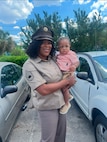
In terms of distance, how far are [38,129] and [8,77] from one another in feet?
3.93

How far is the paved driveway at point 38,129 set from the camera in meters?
3.56

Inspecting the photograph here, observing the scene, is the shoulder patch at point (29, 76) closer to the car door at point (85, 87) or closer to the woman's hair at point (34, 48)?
the woman's hair at point (34, 48)

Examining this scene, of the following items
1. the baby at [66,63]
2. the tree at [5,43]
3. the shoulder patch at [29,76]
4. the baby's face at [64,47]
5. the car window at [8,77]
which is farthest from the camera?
the tree at [5,43]

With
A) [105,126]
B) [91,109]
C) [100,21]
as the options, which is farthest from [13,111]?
[100,21]

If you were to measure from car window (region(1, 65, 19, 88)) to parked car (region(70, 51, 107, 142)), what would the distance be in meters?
1.36

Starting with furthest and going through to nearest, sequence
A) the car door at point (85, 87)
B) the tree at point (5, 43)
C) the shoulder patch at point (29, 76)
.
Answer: the tree at point (5, 43), the car door at point (85, 87), the shoulder patch at point (29, 76)

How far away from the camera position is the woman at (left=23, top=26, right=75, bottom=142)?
200 centimetres

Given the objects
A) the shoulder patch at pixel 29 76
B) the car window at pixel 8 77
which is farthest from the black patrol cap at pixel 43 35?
the car window at pixel 8 77

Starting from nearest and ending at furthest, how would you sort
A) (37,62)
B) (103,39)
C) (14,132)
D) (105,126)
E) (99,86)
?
(37,62) < (105,126) < (99,86) < (14,132) < (103,39)

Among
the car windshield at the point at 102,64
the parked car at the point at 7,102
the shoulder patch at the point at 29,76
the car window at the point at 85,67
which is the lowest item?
the parked car at the point at 7,102

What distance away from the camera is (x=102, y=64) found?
3592 mm

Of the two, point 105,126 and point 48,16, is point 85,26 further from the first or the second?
point 105,126

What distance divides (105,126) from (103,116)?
0.45 ft

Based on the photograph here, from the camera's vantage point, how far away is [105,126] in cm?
279
